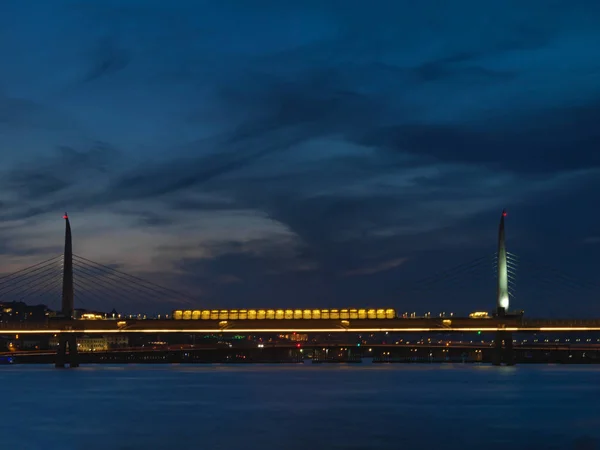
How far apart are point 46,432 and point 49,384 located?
159ft

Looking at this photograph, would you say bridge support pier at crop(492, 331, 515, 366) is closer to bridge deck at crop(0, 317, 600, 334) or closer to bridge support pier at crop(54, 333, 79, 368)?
bridge deck at crop(0, 317, 600, 334)

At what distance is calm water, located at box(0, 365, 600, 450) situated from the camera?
2041 inches

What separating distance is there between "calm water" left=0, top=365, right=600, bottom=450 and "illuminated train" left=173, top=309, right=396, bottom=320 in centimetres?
4647

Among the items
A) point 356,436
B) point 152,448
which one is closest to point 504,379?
point 356,436

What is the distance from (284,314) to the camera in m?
150

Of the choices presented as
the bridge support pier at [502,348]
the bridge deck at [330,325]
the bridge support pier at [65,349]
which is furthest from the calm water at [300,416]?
the bridge support pier at [502,348]

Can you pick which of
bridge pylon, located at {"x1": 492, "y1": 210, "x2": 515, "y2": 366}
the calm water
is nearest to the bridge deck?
bridge pylon, located at {"x1": 492, "y1": 210, "x2": 515, "y2": 366}

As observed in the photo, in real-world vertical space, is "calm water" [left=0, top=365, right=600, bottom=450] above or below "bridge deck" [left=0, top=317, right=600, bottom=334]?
below

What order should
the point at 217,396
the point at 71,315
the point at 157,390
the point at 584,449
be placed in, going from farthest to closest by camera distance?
the point at 71,315 < the point at 157,390 < the point at 217,396 < the point at 584,449

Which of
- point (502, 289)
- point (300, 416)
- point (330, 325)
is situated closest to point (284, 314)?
point (330, 325)

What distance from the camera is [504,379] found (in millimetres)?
112250

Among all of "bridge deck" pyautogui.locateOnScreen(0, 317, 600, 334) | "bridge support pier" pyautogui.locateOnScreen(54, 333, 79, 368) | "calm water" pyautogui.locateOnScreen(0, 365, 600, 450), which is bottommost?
"calm water" pyautogui.locateOnScreen(0, 365, 600, 450)

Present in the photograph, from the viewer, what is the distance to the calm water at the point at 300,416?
5184 centimetres

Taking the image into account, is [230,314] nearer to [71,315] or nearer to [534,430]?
[71,315]
